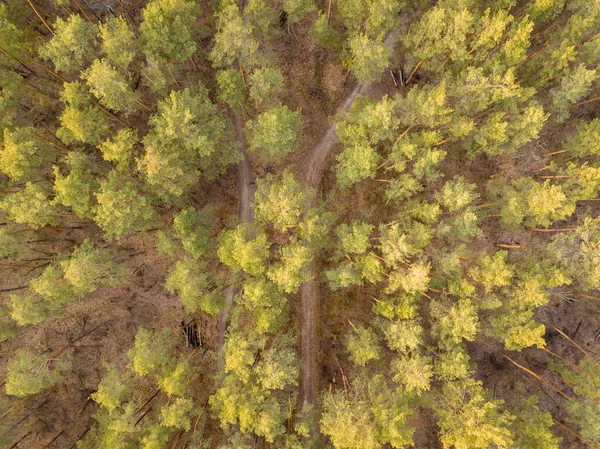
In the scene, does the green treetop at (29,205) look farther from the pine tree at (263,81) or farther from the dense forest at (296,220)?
the pine tree at (263,81)

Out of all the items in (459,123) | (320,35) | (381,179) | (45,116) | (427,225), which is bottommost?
(427,225)

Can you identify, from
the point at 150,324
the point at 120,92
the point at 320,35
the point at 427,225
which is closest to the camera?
the point at 120,92

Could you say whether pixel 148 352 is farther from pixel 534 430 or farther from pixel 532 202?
pixel 532 202

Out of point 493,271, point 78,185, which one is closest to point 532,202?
point 493,271

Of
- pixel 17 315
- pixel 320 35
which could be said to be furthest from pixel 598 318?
pixel 17 315

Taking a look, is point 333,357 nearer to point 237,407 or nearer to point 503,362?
point 237,407

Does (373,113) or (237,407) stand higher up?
(373,113)

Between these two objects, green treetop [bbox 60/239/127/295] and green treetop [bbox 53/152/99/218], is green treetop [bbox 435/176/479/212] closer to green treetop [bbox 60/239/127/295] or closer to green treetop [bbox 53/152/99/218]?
green treetop [bbox 53/152/99/218]
